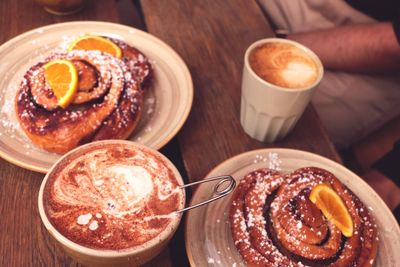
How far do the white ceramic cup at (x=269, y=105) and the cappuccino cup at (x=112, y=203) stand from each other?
30cm

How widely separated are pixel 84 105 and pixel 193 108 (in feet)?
0.96

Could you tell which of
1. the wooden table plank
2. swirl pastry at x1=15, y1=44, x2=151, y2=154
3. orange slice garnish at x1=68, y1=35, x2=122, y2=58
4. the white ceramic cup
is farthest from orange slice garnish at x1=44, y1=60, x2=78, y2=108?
the white ceramic cup

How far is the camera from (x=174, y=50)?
46.6 inches

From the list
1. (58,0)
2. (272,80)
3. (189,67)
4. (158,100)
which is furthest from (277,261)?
(58,0)

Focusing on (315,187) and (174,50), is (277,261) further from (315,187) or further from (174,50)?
(174,50)

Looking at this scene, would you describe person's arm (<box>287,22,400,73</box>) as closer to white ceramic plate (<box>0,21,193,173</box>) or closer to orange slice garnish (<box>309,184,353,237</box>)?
white ceramic plate (<box>0,21,193,173</box>)

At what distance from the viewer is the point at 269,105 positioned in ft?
3.08

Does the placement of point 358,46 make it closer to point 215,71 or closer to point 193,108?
point 215,71

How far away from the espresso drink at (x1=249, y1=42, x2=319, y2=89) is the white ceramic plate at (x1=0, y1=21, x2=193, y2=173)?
186 mm

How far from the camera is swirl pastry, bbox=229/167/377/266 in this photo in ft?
2.40

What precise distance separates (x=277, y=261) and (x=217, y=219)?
0.49 feet

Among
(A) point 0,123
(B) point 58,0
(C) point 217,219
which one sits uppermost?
(B) point 58,0

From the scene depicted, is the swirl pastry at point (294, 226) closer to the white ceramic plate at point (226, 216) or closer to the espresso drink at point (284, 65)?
the white ceramic plate at point (226, 216)

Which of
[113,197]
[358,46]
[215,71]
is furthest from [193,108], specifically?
[358,46]
